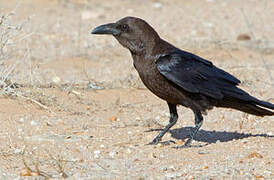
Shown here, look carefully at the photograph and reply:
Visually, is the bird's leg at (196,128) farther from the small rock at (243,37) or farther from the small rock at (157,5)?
the small rock at (157,5)

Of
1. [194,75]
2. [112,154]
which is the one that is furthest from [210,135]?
[112,154]

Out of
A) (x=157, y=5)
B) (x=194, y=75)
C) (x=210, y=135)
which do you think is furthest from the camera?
(x=157, y=5)

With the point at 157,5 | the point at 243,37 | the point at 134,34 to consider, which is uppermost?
the point at 134,34

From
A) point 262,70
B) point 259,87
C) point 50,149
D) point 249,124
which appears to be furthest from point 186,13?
point 50,149

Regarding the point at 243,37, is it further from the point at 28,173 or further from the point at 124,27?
the point at 28,173

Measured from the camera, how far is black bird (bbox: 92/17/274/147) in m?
5.61

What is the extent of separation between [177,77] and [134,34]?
64 cm

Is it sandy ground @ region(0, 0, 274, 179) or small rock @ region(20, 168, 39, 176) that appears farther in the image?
sandy ground @ region(0, 0, 274, 179)

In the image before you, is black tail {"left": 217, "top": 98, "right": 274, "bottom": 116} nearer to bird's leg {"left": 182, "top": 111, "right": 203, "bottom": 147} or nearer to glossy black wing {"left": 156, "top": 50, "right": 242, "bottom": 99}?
glossy black wing {"left": 156, "top": 50, "right": 242, "bottom": 99}

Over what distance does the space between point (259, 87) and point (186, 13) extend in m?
6.82

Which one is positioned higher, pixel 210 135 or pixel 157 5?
pixel 210 135

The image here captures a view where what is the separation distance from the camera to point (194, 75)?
5.78 meters

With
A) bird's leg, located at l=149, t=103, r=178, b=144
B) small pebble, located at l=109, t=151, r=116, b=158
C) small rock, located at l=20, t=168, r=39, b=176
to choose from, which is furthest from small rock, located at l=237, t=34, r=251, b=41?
small rock, located at l=20, t=168, r=39, b=176

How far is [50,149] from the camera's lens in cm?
553
